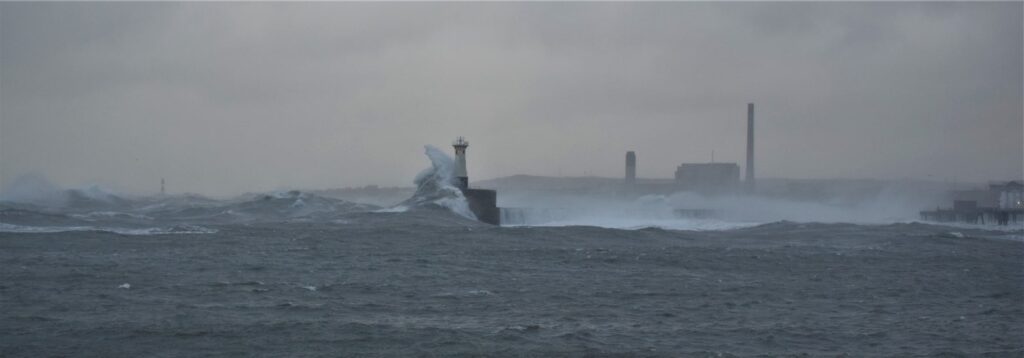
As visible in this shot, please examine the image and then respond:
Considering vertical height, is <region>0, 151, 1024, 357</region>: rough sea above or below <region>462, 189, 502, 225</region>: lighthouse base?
below

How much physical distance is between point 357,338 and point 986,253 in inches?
871

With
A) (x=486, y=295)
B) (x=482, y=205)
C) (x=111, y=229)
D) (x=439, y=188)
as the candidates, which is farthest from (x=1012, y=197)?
(x=486, y=295)

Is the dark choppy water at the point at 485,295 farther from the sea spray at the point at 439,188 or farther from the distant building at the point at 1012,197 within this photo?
the distant building at the point at 1012,197

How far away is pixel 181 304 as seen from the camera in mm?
15578

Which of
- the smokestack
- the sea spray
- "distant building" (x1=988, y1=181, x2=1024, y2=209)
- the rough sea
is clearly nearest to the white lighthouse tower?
the sea spray

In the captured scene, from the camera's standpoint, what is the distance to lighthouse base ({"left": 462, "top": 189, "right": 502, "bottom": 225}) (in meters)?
43.7

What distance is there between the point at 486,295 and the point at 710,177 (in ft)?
326

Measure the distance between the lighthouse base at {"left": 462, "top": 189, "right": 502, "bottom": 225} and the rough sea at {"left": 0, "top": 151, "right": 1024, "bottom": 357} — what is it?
11314 mm

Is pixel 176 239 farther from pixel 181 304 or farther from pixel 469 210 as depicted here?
pixel 469 210

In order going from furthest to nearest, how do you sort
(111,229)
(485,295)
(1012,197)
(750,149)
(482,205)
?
(750,149) → (1012,197) → (482,205) → (111,229) → (485,295)

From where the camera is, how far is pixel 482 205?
4394 cm

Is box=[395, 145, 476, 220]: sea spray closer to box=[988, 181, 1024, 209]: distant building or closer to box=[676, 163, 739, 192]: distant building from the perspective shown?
box=[988, 181, 1024, 209]: distant building

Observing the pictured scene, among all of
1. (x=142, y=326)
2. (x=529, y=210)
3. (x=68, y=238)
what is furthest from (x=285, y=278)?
(x=529, y=210)

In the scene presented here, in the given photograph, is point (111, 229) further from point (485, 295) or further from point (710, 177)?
point (710, 177)
